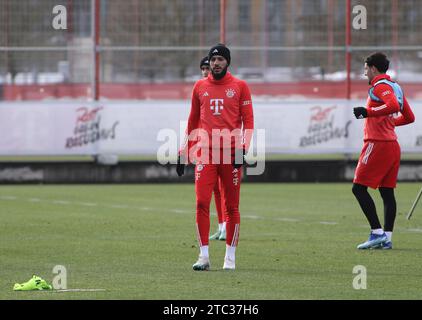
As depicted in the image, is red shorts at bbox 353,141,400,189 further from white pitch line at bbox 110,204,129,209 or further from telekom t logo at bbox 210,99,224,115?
white pitch line at bbox 110,204,129,209

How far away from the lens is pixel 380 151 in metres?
15.1

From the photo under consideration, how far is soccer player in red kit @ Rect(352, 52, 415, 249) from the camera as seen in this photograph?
14906 mm

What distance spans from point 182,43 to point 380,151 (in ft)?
56.9

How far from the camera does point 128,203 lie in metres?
22.3

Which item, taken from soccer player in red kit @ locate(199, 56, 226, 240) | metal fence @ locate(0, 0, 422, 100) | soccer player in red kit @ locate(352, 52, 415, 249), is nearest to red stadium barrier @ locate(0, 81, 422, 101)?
metal fence @ locate(0, 0, 422, 100)

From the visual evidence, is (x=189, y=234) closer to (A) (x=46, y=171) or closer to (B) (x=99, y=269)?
(B) (x=99, y=269)

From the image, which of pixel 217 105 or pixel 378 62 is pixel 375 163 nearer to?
pixel 378 62

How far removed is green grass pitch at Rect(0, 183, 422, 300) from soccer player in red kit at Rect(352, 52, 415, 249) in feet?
1.31

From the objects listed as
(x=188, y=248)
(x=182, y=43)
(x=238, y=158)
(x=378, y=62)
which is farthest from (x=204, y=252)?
(x=182, y=43)

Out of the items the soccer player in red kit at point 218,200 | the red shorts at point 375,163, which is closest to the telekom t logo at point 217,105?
the soccer player in red kit at point 218,200
